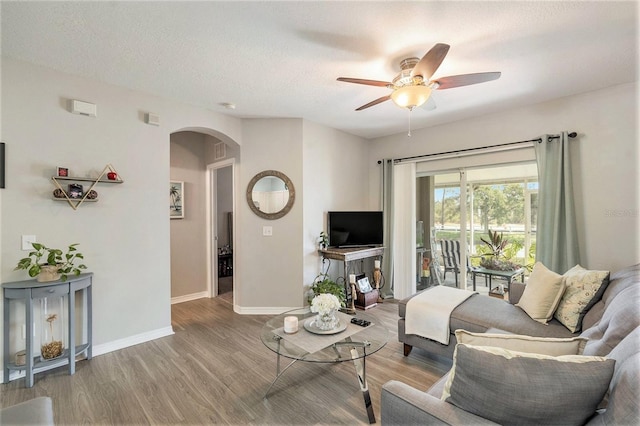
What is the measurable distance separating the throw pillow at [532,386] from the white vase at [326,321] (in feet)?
3.91

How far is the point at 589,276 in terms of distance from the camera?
7.30 feet

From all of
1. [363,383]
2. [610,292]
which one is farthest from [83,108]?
[610,292]

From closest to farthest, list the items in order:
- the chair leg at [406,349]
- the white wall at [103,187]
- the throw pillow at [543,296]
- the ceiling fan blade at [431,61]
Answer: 1. the ceiling fan blade at [431,61]
2. the throw pillow at [543,296]
3. the white wall at [103,187]
4. the chair leg at [406,349]

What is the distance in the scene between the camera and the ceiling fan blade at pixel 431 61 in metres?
1.76

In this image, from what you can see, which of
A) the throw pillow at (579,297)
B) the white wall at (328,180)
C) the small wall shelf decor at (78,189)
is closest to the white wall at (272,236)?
the white wall at (328,180)

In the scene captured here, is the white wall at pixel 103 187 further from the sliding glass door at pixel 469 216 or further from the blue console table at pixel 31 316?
the sliding glass door at pixel 469 216

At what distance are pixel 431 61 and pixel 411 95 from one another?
278 millimetres

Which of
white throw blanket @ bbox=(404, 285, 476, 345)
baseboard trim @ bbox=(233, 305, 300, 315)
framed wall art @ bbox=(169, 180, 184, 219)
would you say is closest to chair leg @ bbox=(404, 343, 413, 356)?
white throw blanket @ bbox=(404, 285, 476, 345)

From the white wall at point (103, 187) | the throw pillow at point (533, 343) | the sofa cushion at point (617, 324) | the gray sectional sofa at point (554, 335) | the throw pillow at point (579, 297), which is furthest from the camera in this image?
the white wall at point (103, 187)

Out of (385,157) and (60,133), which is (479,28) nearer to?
(385,157)

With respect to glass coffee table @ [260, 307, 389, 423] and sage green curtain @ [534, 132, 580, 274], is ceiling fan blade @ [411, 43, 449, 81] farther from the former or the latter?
sage green curtain @ [534, 132, 580, 274]

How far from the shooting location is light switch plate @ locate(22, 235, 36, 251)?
7.88 ft

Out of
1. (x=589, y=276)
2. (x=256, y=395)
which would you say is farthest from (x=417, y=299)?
(x=256, y=395)

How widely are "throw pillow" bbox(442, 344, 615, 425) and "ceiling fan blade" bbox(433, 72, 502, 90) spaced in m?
1.82
